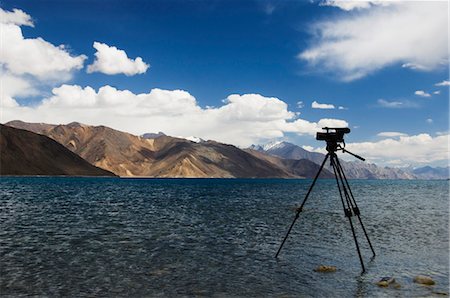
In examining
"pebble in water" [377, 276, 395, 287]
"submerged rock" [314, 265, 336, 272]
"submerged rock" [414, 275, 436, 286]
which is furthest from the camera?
"submerged rock" [314, 265, 336, 272]

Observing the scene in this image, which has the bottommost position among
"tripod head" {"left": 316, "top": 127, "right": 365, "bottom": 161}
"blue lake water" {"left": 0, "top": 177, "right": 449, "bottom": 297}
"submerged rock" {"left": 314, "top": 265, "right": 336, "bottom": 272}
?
"blue lake water" {"left": 0, "top": 177, "right": 449, "bottom": 297}

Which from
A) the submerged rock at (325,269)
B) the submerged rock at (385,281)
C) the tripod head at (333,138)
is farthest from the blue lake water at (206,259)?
the tripod head at (333,138)

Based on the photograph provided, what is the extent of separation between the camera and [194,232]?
122 ft

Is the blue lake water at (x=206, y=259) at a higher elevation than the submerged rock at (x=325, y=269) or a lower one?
lower

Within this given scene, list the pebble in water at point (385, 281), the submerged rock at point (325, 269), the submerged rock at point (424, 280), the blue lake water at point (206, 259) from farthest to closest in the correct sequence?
the submerged rock at point (325, 269) → the submerged rock at point (424, 280) → the pebble in water at point (385, 281) → the blue lake water at point (206, 259)

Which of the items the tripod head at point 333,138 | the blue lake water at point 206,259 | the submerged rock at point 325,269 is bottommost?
the blue lake water at point 206,259

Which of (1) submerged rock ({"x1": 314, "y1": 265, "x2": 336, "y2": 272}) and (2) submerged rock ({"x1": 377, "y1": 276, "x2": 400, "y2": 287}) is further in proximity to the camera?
(1) submerged rock ({"x1": 314, "y1": 265, "x2": 336, "y2": 272})

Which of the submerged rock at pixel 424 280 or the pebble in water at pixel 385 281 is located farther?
the submerged rock at pixel 424 280

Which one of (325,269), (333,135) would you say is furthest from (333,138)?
(325,269)

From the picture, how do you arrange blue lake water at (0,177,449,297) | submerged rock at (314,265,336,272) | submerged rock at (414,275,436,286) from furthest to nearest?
submerged rock at (314,265,336,272)
submerged rock at (414,275,436,286)
blue lake water at (0,177,449,297)

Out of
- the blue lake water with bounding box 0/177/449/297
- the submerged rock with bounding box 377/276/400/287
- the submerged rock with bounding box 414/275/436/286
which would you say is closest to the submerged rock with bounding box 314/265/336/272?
the blue lake water with bounding box 0/177/449/297

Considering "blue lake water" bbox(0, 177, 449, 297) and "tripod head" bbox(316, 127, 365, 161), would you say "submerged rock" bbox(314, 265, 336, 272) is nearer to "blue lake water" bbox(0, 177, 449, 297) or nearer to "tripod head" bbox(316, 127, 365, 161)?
"blue lake water" bbox(0, 177, 449, 297)

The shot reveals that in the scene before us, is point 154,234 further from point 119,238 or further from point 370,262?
point 370,262

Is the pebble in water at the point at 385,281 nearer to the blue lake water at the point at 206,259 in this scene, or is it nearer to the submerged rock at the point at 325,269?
the blue lake water at the point at 206,259
